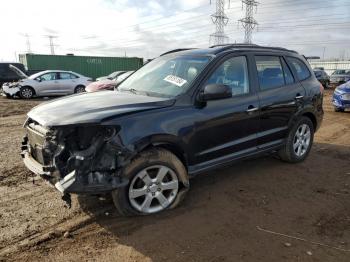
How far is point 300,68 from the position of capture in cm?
609

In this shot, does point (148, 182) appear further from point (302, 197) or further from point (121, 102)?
point (302, 197)

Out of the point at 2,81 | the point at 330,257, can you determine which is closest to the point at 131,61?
the point at 2,81

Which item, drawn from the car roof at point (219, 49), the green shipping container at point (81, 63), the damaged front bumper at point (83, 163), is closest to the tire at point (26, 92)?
the green shipping container at point (81, 63)

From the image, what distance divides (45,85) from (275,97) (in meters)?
15.5

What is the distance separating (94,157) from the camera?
3418 millimetres

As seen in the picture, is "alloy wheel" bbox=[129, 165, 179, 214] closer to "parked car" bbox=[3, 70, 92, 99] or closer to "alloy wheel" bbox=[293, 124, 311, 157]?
"alloy wheel" bbox=[293, 124, 311, 157]

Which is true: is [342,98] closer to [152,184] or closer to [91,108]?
[152,184]

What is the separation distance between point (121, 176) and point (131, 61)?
100 feet

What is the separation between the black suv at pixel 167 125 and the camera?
3482 mm

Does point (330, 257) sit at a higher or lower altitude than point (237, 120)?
lower

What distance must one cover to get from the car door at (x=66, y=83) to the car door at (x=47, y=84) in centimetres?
21

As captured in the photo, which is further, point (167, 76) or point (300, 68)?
point (300, 68)

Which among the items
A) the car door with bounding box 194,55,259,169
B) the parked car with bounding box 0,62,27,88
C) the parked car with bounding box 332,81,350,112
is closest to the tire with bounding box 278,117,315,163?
the car door with bounding box 194,55,259,169

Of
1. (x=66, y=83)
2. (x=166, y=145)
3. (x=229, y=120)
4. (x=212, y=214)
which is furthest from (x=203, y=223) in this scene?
(x=66, y=83)
